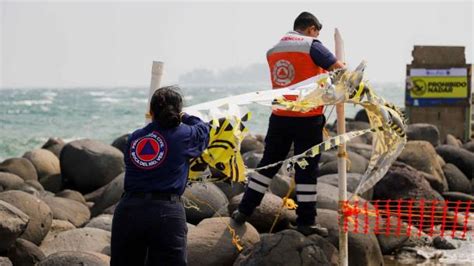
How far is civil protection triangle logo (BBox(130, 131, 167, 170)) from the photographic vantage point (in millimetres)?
5551

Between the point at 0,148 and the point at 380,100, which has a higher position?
the point at 380,100

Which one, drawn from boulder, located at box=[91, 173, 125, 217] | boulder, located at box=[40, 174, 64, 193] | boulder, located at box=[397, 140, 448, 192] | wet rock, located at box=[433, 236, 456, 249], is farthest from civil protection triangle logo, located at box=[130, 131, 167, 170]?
boulder, located at box=[40, 174, 64, 193]

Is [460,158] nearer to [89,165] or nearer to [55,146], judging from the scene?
[89,165]

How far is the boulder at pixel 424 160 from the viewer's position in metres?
13.1

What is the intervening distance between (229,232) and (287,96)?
1.46 meters

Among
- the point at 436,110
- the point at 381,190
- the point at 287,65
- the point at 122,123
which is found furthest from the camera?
the point at 122,123

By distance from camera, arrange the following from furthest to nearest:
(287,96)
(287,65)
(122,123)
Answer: (122,123) < (287,65) < (287,96)

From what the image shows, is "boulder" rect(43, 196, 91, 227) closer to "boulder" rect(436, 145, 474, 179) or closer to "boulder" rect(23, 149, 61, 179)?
"boulder" rect(23, 149, 61, 179)

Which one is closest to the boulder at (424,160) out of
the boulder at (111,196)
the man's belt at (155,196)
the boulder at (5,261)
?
the boulder at (111,196)

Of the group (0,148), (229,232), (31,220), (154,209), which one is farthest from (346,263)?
(0,148)

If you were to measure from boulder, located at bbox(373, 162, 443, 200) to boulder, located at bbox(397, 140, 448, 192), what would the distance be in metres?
1.56

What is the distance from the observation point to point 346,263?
23.7 feet

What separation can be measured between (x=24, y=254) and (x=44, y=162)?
341 inches

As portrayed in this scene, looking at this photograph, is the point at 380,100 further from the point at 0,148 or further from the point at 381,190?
the point at 0,148
